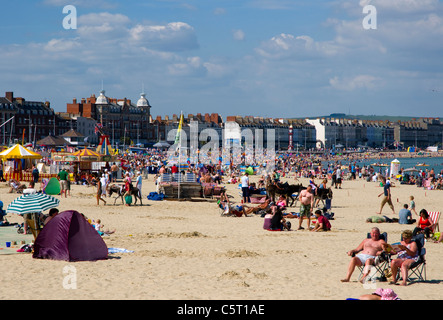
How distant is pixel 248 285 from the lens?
929 centimetres

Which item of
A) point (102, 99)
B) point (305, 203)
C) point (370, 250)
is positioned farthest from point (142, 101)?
point (370, 250)

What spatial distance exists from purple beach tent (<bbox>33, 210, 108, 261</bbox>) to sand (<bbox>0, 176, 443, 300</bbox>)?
9.7 inches

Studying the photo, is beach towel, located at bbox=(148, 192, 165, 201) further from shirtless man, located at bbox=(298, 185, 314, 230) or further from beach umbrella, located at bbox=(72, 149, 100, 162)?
beach umbrella, located at bbox=(72, 149, 100, 162)

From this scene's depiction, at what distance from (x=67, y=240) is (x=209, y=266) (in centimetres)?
251

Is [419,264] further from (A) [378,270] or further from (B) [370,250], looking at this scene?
(B) [370,250]

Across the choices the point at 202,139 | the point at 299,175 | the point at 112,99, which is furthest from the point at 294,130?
the point at 299,175

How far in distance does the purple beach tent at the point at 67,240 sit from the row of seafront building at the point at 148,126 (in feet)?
214

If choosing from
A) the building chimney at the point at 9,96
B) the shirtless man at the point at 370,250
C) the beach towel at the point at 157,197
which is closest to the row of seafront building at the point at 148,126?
the building chimney at the point at 9,96

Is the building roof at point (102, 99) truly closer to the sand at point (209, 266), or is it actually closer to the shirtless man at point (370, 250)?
the sand at point (209, 266)

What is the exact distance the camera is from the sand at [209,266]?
876 centimetres

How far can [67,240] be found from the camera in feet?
35.6

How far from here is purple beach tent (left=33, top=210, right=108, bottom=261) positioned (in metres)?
10.9

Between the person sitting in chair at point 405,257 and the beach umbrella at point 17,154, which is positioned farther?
the beach umbrella at point 17,154
